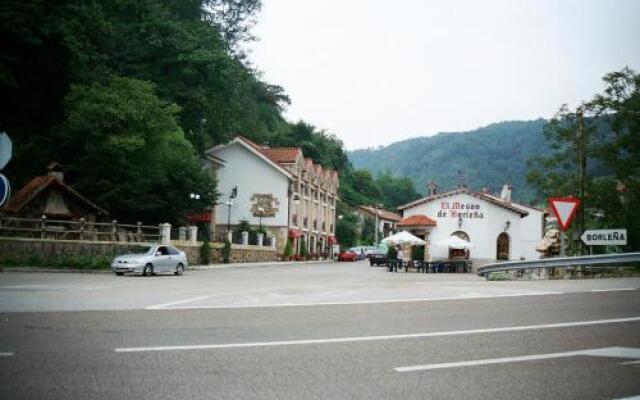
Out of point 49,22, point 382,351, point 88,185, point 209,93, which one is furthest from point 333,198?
point 382,351

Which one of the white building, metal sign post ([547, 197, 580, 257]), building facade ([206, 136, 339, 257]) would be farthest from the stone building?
metal sign post ([547, 197, 580, 257])

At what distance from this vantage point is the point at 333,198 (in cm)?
8338

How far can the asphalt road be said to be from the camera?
595 cm

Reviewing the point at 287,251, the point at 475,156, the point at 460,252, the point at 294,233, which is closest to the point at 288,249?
the point at 287,251

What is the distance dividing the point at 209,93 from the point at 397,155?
136 meters

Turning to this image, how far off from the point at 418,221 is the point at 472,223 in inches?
161

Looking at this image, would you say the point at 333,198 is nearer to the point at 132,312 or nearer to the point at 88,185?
the point at 88,185

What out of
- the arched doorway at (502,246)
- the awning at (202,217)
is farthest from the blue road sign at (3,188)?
the awning at (202,217)

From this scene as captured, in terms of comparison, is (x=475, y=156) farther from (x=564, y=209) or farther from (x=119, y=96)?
(x=564, y=209)

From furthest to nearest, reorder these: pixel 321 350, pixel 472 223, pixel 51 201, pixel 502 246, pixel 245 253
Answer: pixel 245 253 → pixel 502 246 → pixel 472 223 → pixel 51 201 → pixel 321 350

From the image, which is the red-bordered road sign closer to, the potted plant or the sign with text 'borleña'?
the sign with text 'borleña'

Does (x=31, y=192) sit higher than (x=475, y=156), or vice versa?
(x=475, y=156)

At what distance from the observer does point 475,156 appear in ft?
477

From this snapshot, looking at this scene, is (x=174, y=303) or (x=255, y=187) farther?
(x=255, y=187)
